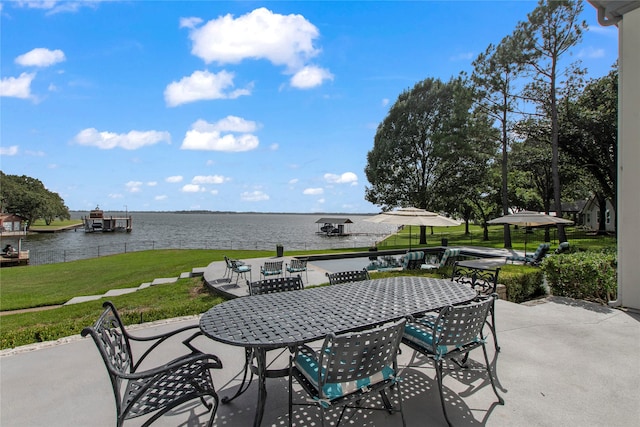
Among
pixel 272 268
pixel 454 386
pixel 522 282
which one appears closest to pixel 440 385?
pixel 454 386

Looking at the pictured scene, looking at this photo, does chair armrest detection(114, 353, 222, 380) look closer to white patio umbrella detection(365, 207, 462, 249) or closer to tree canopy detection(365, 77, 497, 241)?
white patio umbrella detection(365, 207, 462, 249)

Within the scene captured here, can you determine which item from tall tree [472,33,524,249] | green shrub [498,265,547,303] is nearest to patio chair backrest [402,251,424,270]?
green shrub [498,265,547,303]

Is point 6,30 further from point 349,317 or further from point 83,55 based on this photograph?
point 349,317

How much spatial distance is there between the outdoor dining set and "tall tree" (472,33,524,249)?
52.3ft

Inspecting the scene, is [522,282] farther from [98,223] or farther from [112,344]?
[98,223]

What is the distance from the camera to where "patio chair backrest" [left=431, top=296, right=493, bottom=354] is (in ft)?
7.82

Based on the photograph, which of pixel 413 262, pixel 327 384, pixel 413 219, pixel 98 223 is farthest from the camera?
pixel 98 223

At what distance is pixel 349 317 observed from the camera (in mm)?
2430

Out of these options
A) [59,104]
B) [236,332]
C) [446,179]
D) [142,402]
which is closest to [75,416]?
[142,402]

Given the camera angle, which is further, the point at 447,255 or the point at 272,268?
the point at 447,255

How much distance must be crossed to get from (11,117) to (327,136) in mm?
13664

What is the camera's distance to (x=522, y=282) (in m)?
5.80

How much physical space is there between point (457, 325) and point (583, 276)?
482 cm

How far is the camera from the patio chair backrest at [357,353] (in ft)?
6.13
